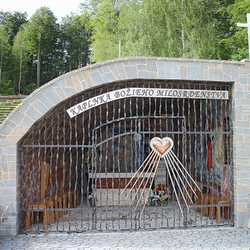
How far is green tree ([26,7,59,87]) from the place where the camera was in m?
28.9

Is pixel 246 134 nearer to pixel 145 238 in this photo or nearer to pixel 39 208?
pixel 145 238

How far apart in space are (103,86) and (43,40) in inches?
1041

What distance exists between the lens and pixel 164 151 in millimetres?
5984

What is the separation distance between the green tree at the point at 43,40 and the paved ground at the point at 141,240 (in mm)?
25043

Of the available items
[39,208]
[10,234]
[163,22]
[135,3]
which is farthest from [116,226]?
[135,3]

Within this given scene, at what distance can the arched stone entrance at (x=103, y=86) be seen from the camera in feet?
18.0

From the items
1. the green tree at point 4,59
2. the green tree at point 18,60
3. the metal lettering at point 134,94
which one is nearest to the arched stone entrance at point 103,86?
the metal lettering at point 134,94

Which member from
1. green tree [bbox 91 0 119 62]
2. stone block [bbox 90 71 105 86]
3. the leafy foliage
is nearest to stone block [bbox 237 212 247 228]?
stone block [bbox 90 71 105 86]

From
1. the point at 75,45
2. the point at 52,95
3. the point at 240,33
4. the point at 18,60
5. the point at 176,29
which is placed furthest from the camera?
the point at 75,45

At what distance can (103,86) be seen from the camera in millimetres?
5891

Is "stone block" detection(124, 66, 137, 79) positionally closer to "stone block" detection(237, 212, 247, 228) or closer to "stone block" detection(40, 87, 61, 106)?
"stone block" detection(40, 87, 61, 106)

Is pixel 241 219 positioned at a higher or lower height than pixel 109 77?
lower

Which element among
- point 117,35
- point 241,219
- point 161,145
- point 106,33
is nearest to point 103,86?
point 161,145

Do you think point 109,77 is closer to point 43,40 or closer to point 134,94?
point 134,94
